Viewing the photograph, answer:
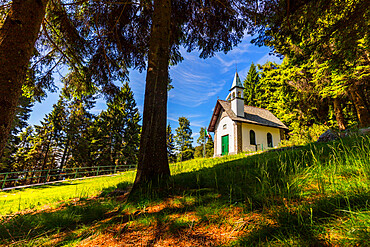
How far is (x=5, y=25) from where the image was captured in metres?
1.85

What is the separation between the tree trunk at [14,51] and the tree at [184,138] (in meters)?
38.1

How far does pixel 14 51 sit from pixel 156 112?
7.00 ft

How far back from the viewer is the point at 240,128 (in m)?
16.9

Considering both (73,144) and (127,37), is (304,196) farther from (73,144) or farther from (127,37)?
(73,144)

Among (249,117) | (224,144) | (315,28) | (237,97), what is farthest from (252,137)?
(315,28)

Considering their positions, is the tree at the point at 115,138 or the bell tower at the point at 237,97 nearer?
the bell tower at the point at 237,97

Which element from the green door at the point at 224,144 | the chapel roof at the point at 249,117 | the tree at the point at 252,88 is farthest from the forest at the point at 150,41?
the tree at the point at 252,88

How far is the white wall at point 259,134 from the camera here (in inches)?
664

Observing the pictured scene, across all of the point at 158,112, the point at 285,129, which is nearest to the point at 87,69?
the point at 158,112

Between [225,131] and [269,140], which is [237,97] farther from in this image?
[269,140]

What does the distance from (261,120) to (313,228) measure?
19.3m

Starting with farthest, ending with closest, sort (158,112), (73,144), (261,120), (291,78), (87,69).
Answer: (73,144)
(261,120)
(291,78)
(87,69)
(158,112)

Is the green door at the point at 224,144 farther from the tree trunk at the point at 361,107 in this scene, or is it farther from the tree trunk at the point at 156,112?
the tree trunk at the point at 156,112

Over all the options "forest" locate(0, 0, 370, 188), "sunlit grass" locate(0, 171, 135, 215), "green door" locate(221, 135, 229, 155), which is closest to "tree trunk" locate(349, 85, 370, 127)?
"forest" locate(0, 0, 370, 188)
